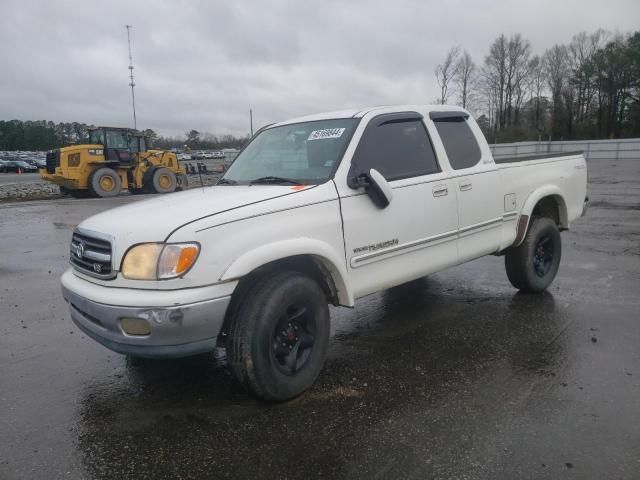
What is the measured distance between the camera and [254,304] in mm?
3160

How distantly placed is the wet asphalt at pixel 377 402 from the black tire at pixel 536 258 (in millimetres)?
180

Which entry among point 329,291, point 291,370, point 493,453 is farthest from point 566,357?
point 291,370

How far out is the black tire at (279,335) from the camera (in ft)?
10.3

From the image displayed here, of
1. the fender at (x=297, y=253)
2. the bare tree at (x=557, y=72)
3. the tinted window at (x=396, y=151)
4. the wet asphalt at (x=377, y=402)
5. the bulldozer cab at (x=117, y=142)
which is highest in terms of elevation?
the bare tree at (x=557, y=72)

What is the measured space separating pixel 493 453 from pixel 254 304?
5.12ft

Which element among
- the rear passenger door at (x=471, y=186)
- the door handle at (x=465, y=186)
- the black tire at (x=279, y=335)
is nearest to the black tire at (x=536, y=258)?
the rear passenger door at (x=471, y=186)

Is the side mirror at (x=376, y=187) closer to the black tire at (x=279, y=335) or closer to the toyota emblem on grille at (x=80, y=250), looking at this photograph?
the black tire at (x=279, y=335)

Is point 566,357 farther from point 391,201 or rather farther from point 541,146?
point 541,146

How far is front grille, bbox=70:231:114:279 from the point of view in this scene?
3209mm

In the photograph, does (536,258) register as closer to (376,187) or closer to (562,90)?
(376,187)

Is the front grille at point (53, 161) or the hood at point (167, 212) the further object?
the front grille at point (53, 161)

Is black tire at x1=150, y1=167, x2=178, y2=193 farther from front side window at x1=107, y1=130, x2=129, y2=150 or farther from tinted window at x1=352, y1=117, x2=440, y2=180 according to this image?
tinted window at x1=352, y1=117, x2=440, y2=180

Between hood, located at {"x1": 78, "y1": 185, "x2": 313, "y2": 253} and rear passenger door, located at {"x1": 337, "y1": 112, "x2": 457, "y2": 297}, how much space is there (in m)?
0.57

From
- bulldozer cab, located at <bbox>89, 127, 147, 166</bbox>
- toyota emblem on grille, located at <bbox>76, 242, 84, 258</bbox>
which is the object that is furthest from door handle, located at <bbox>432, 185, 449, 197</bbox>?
bulldozer cab, located at <bbox>89, 127, 147, 166</bbox>
